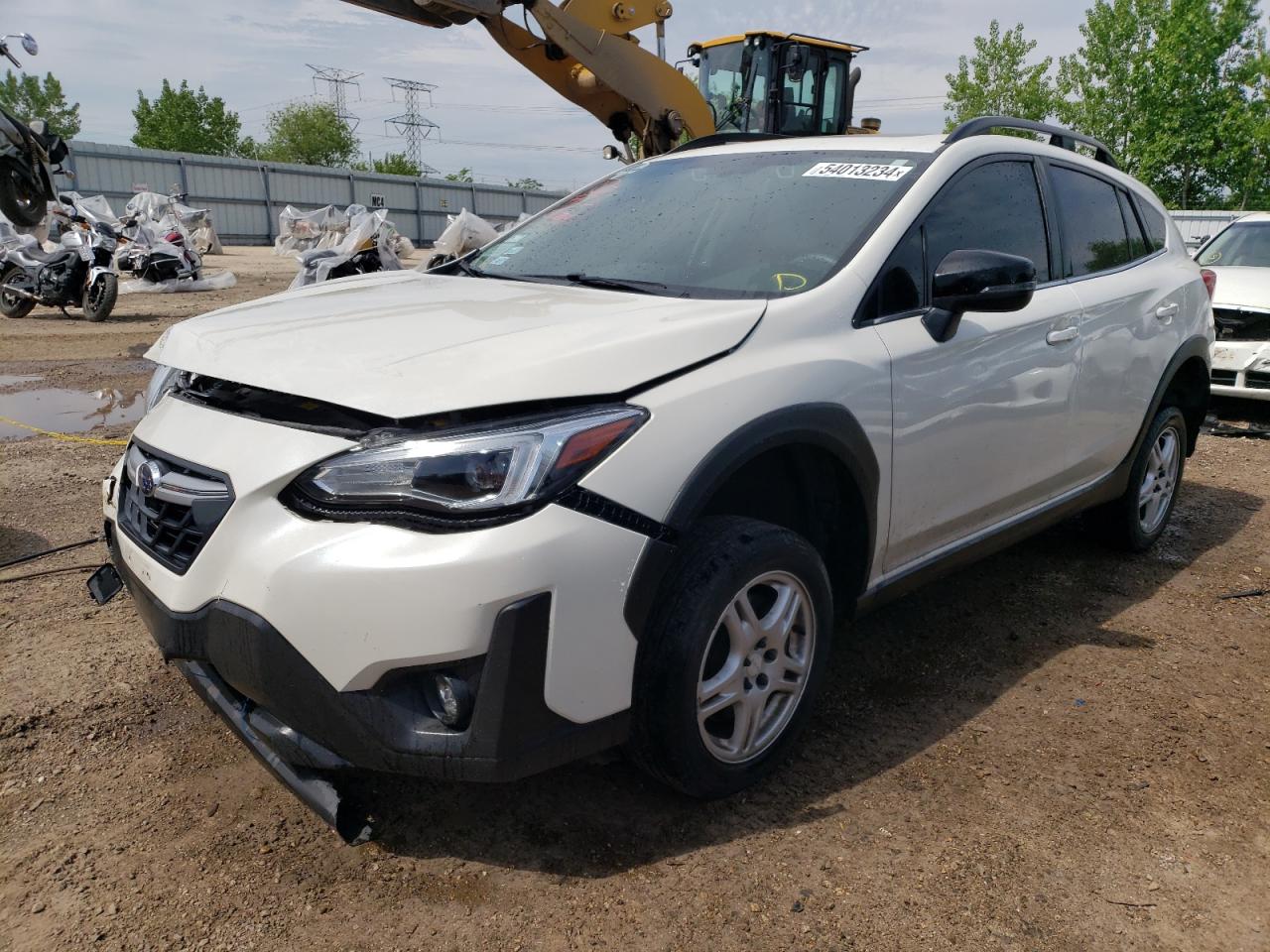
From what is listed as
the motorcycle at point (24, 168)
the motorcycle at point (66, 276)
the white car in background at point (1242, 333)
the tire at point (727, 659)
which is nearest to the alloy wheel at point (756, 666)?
the tire at point (727, 659)

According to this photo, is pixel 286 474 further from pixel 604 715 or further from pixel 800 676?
pixel 800 676

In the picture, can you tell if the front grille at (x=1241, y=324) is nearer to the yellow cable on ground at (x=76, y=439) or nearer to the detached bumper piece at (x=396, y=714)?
the detached bumper piece at (x=396, y=714)

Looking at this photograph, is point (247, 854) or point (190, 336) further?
point (190, 336)

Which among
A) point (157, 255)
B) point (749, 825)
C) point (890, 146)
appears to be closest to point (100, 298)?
point (157, 255)

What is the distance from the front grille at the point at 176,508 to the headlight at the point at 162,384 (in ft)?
0.92

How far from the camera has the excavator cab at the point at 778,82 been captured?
1124cm

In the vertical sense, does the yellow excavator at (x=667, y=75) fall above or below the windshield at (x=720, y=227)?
above

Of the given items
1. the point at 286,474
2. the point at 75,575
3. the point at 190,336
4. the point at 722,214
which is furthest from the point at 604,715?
the point at 75,575

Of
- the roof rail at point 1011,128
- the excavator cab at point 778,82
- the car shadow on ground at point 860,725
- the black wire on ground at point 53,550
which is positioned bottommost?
the car shadow on ground at point 860,725

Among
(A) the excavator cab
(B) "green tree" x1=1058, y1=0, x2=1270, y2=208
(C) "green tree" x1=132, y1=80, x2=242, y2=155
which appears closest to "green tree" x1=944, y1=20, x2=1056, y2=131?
(B) "green tree" x1=1058, y1=0, x2=1270, y2=208

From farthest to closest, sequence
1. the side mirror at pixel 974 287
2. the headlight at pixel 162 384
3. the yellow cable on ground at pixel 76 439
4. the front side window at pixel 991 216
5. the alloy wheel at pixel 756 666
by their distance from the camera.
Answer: the yellow cable on ground at pixel 76 439 → the front side window at pixel 991 216 → the side mirror at pixel 974 287 → the headlight at pixel 162 384 → the alloy wheel at pixel 756 666

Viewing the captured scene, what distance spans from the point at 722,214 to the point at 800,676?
1509 mm

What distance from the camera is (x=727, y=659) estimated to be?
8.11ft

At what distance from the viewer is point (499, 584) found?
197 centimetres
